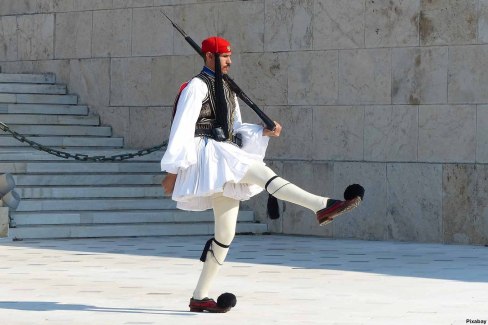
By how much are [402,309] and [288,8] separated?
894cm

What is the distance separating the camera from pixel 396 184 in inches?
679

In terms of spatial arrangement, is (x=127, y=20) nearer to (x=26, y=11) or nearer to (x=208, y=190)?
(x=26, y=11)

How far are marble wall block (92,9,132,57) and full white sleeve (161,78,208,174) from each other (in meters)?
10.8

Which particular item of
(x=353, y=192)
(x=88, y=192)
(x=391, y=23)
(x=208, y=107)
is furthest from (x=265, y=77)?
(x=353, y=192)

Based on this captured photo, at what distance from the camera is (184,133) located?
963 centimetres

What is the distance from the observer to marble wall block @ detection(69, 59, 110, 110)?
20.7 metres

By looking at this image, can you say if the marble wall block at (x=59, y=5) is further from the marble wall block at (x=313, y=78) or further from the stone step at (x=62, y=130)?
the marble wall block at (x=313, y=78)

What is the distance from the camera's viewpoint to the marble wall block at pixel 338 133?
17.7 metres

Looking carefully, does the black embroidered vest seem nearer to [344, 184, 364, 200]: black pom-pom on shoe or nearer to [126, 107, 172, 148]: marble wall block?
[344, 184, 364, 200]: black pom-pom on shoe

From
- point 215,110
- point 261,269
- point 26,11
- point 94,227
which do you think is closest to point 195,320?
point 215,110

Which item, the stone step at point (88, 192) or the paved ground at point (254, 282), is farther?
the stone step at point (88, 192)

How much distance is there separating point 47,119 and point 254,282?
8865mm

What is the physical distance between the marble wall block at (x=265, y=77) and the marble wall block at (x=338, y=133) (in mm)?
682

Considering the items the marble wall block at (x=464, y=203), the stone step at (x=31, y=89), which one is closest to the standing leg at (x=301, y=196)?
the marble wall block at (x=464, y=203)
